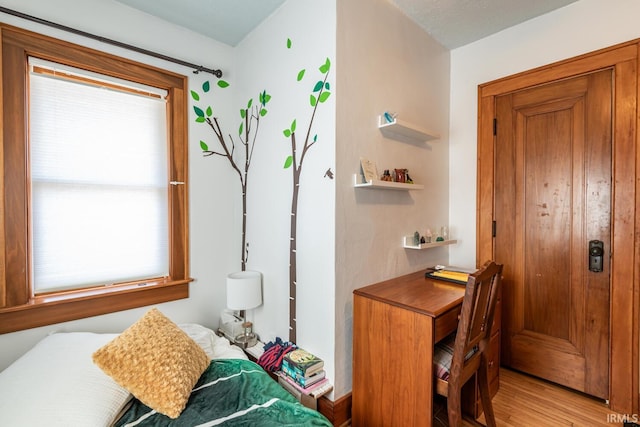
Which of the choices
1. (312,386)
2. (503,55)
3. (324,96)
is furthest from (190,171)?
(503,55)

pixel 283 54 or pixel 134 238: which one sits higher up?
pixel 283 54

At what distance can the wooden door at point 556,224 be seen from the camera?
1.88 metres

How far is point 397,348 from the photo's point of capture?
1.44 meters

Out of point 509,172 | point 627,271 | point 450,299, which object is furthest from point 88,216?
point 627,271

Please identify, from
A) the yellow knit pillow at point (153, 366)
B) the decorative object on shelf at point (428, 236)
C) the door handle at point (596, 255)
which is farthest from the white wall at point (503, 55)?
the yellow knit pillow at point (153, 366)

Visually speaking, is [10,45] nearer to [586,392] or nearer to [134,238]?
[134,238]

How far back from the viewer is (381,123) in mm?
1859

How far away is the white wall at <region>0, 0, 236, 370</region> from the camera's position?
66.7 inches

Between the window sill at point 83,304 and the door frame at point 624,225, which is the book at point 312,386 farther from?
the door frame at point 624,225

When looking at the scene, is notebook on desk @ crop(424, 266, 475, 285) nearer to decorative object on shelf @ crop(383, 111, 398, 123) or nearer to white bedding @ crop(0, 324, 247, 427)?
decorative object on shelf @ crop(383, 111, 398, 123)

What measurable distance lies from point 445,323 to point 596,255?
1346 millimetres

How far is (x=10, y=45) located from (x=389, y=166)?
2363 mm

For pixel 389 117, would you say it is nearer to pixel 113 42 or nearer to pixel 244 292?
pixel 244 292

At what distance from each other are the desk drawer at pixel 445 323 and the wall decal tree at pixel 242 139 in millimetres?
1573
